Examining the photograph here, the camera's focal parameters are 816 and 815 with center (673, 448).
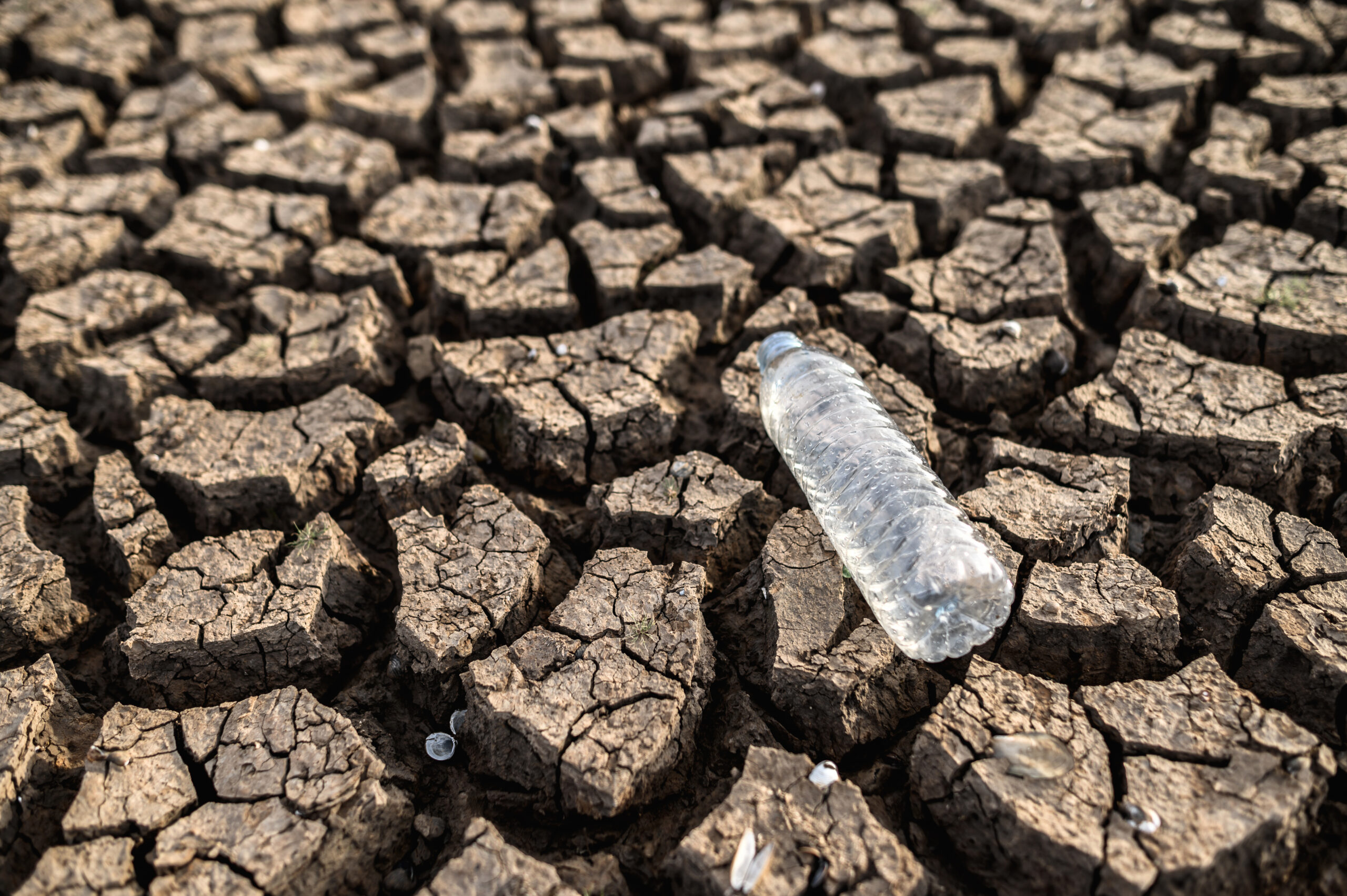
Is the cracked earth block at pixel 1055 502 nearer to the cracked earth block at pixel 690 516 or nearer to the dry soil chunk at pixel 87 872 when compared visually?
the cracked earth block at pixel 690 516

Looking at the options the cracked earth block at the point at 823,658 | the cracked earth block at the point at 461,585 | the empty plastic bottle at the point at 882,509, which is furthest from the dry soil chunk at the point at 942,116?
the cracked earth block at the point at 461,585

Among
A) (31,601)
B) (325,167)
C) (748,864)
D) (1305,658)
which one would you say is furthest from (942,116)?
(31,601)

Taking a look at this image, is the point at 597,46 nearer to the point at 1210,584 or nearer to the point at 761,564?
the point at 761,564

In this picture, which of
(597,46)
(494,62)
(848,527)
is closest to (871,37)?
(597,46)

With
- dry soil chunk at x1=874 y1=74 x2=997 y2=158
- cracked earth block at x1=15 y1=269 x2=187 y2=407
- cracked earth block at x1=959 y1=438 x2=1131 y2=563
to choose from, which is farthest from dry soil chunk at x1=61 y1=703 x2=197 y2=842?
dry soil chunk at x1=874 y1=74 x2=997 y2=158

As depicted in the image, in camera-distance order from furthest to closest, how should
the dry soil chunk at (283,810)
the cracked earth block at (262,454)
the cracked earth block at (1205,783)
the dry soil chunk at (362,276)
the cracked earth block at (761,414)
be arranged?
the dry soil chunk at (362,276) → the cracked earth block at (761,414) → the cracked earth block at (262,454) → the dry soil chunk at (283,810) → the cracked earth block at (1205,783)

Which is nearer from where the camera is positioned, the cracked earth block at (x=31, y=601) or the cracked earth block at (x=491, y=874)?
the cracked earth block at (x=491, y=874)

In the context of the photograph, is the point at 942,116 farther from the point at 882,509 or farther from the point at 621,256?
the point at 882,509
